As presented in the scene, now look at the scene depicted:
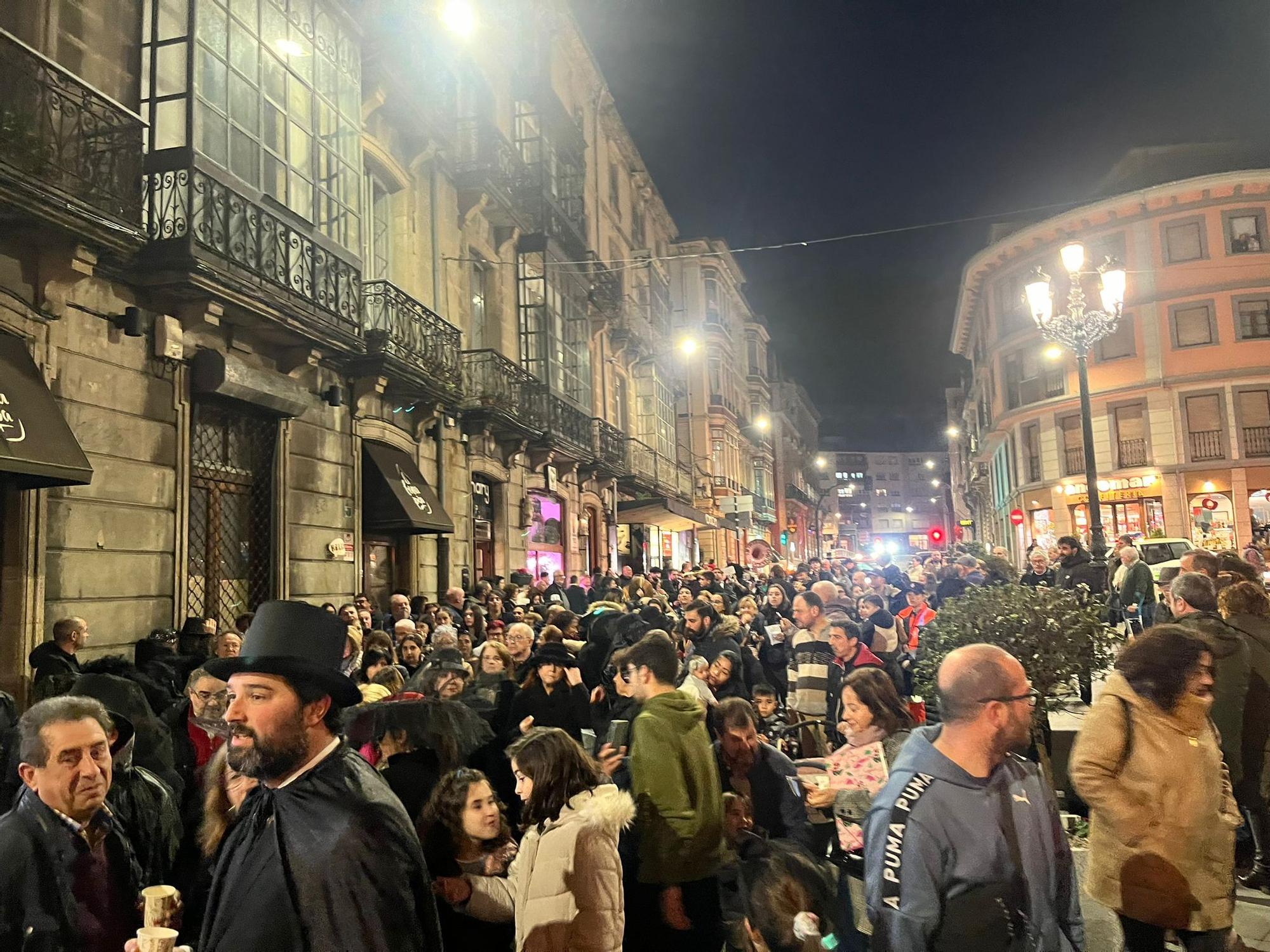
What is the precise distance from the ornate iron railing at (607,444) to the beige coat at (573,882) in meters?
19.4

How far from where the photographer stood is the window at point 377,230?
14031 mm

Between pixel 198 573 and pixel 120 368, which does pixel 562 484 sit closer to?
pixel 198 573

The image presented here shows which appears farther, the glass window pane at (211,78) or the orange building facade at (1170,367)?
the orange building facade at (1170,367)

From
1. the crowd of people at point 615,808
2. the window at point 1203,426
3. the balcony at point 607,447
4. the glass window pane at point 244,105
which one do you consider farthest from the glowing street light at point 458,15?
the window at point 1203,426

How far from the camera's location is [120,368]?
8781 mm

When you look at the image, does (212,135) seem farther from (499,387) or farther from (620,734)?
(620,734)

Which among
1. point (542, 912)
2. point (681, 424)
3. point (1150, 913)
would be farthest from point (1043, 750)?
point (681, 424)

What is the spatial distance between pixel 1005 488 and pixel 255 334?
1699 inches

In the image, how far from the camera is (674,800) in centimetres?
396

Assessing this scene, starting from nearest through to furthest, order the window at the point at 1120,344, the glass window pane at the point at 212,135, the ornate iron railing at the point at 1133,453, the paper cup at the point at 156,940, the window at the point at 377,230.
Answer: the paper cup at the point at 156,940 → the glass window pane at the point at 212,135 → the window at the point at 377,230 → the ornate iron railing at the point at 1133,453 → the window at the point at 1120,344

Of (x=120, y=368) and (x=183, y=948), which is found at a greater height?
(x=120, y=368)

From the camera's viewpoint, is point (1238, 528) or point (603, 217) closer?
point (603, 217)

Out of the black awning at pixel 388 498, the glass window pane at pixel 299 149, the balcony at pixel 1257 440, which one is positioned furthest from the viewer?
the balcony at pixel 1257 440

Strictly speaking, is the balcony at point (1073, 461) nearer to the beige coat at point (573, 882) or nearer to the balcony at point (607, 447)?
the balcony at point (607, 447)
